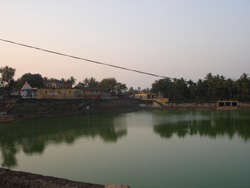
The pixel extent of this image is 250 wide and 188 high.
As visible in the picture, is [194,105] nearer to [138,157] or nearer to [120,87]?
[120,87]

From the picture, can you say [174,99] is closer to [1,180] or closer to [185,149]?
[185,149]

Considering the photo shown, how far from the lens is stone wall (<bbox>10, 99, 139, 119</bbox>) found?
84.6 ft

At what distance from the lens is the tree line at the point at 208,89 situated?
4270 centimetres

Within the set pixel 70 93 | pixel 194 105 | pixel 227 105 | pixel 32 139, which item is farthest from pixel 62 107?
pixel 227 105

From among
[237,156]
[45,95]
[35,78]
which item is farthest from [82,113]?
[237,156]

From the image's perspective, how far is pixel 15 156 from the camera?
38.5 ft

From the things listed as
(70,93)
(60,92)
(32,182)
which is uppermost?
(60,92)

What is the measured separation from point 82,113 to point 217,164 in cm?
2623

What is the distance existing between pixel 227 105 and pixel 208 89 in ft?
16.7

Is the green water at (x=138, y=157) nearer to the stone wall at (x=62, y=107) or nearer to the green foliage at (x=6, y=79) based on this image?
the stone wall at (x=62, y=107)

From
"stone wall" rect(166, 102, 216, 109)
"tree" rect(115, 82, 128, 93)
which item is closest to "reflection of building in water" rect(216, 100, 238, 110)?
"stone wall" rect(166, 102, 216, 109)

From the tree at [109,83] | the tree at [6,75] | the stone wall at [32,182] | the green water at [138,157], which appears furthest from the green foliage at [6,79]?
the stone wall at [32,182]

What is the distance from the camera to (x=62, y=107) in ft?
102

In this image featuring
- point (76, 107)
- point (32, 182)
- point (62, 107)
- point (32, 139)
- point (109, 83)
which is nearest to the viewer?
point (32, 182)
